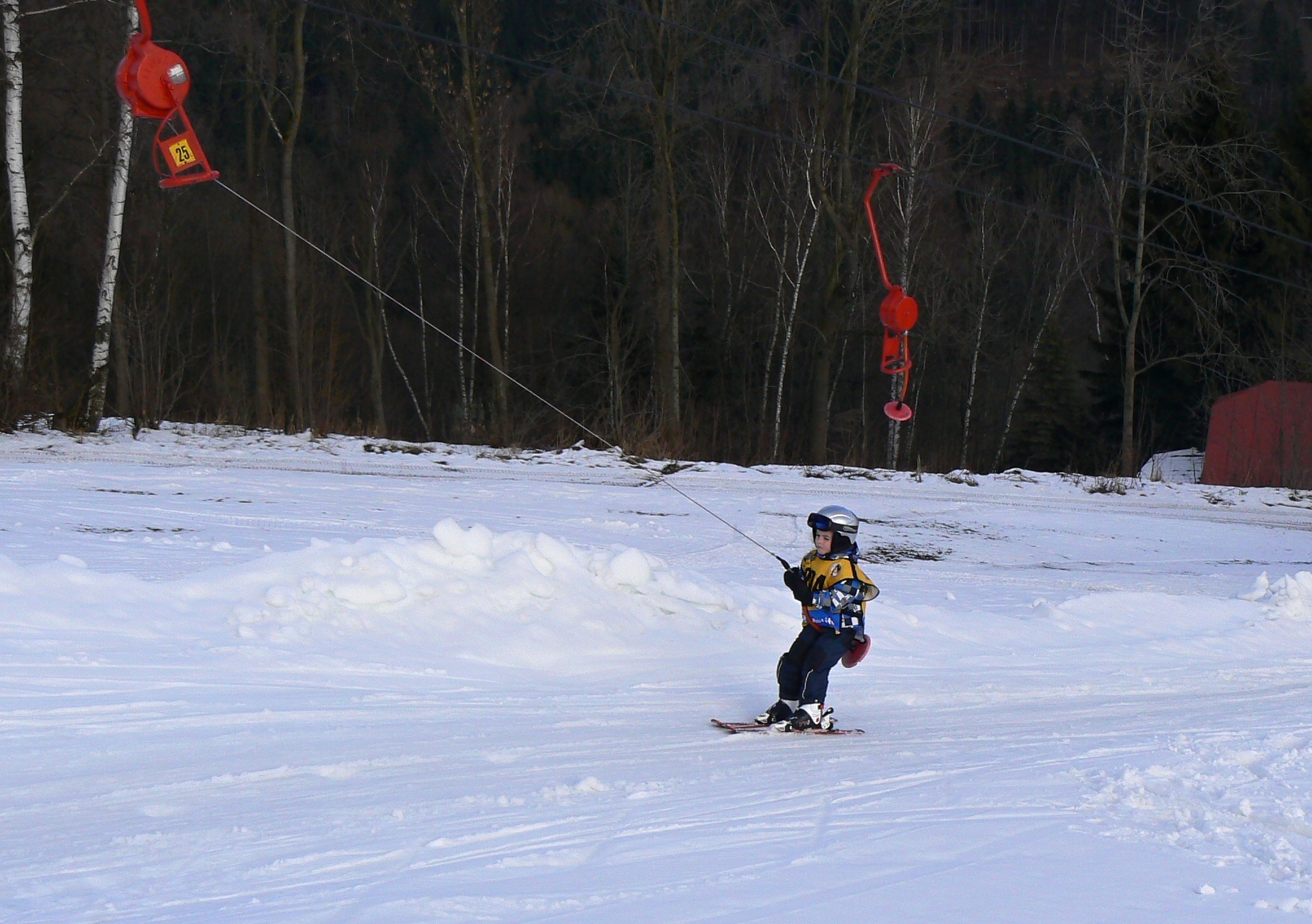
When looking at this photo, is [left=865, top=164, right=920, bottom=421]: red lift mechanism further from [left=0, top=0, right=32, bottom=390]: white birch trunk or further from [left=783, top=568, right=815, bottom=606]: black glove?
[left=0, top=0, right=32, bottom=390]: white birch trunk

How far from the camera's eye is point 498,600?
353 inches

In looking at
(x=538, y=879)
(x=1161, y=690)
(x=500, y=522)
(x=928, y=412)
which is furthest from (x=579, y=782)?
(x=928, y=412)

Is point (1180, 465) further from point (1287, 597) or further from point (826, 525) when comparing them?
point (826, 525)

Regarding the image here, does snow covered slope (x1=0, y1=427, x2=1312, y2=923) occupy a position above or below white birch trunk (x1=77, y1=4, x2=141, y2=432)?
below

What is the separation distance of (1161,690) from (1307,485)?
17741 millimetres

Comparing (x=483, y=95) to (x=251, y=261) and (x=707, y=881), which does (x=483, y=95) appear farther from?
(x=707, y=881)

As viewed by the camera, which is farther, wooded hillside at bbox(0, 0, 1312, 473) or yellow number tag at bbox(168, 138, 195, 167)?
wooded hillside at bbox(0, 0, 1312, 473)

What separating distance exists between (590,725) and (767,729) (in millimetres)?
1103

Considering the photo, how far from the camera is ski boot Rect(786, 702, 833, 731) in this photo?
282 inches

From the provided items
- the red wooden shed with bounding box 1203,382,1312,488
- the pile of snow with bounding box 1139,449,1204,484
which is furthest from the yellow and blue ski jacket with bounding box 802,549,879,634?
the pile of snow with bounding box 1139,449,1204,484

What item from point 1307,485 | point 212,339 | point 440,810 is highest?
point 212,339

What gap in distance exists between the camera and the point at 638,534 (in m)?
13.7

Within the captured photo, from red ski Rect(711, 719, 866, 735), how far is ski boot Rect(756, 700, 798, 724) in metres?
0.04

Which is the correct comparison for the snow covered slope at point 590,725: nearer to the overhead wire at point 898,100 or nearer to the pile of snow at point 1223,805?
the pile of snow at point 1223,805
